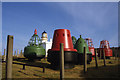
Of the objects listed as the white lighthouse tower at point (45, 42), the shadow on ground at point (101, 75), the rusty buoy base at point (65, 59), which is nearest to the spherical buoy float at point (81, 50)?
the rusty buoy base at point (65, 59)

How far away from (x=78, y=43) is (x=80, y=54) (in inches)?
61.1

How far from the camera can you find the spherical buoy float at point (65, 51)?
9771 mm

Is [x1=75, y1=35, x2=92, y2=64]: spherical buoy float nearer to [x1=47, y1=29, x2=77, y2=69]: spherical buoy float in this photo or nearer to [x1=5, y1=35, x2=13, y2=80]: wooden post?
[x1=47, y1=29, x2=77, y2=69]: spherical buoy float

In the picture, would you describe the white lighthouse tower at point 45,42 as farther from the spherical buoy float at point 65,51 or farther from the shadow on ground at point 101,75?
the shadow on ground at point 101,75

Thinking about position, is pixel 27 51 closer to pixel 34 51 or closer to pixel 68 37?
pixel 34 51

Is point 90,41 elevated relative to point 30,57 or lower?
elevated

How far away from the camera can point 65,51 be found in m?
9.71

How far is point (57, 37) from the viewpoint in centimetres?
1049

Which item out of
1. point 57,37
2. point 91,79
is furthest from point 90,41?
point 91,79

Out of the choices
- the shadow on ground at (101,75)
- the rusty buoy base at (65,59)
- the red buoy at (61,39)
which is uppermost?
the red buoy at (61,39)

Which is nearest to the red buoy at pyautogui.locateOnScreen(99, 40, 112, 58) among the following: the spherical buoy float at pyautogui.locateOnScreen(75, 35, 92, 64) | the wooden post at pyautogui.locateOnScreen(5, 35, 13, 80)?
the spherical buoy float at pyautogui.locateOnScreen(75, 35, 92, 64)

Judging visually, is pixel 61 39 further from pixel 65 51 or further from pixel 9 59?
pixel 9 59

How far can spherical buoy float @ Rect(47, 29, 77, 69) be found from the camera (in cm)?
977

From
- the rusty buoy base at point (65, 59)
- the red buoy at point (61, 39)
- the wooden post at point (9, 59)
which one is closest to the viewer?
the wooden post at point (9, 59)
